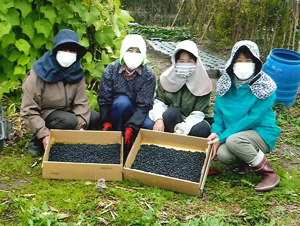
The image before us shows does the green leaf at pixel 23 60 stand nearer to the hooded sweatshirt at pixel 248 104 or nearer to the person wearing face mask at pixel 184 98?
the person wearing face mask at pixel 184 98

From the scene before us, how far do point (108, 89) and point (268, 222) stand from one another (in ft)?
6.24

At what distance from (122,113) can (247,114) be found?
3.89ft

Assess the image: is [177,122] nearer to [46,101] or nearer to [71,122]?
[71,122]

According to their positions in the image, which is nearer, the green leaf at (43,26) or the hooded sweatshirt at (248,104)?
the hooded sweatshirt at (248,104)

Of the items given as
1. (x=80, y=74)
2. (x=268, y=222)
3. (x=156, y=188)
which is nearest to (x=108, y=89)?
(x=80, y=74)

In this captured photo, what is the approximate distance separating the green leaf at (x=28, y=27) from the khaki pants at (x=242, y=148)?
2304 millimetres

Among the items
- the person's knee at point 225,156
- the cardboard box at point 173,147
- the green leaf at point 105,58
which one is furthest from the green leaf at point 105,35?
the person's knee at point 225,156

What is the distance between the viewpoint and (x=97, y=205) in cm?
288

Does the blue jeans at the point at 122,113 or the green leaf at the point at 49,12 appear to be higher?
the green leaf at the point at 49,12

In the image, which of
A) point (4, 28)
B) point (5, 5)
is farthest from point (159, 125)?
point (5, 5)

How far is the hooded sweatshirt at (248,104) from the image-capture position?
3180 mm

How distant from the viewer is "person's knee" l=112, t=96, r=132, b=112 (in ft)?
11.8

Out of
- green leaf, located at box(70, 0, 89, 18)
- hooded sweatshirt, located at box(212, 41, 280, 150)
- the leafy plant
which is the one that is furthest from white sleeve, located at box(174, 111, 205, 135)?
the leafy plant

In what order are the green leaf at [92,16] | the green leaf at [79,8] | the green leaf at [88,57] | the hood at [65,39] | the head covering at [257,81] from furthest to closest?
1. the green leaf at [88,57]
2. the green leaf at [92,16]
3. the green leaf at [79,8]
4. the hood at [65,39]
5. the head covering at [257,81]
